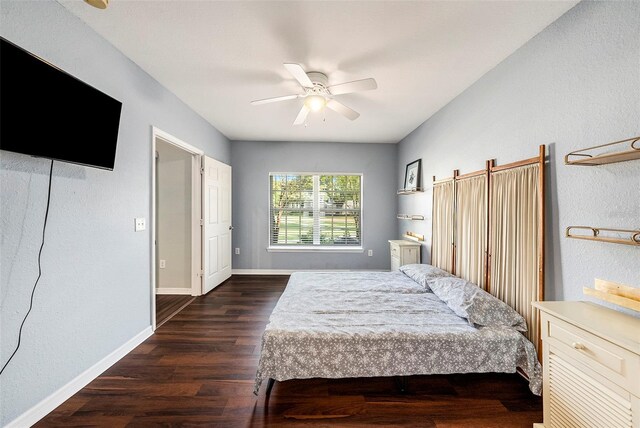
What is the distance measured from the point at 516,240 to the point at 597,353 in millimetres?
1030

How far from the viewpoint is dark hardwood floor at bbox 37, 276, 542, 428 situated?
1.63m

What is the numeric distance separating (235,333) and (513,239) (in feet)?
8.82

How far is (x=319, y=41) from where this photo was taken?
6.58ft

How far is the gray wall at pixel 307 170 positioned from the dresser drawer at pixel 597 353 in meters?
3.73

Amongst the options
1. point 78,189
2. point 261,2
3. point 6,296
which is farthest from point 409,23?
point 6,296

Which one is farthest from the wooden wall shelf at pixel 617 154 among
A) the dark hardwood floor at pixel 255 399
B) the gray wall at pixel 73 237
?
the gray wall at pixel 73 237

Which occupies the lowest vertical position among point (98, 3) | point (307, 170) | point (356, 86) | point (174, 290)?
point (174, 290)

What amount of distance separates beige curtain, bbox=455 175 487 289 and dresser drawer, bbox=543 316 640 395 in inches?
43.3

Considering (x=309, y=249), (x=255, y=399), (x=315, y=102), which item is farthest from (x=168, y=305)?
(x=315, y=102)

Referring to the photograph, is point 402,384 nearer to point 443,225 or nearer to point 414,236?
point 443,225

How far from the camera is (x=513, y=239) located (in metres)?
2.12

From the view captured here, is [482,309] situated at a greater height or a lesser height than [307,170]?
lesser

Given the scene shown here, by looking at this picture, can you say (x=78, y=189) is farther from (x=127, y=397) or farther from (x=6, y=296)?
(x=127, y=397)

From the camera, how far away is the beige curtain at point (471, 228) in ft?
8.29
